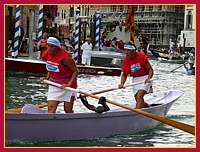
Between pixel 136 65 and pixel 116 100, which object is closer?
pixel 136 65

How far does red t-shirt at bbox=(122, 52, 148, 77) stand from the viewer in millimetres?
→ 8695

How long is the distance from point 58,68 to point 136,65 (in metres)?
1.66

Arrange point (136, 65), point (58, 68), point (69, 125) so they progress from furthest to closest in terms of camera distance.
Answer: point (136, 65)
point (58, 68)
point (69, 125)

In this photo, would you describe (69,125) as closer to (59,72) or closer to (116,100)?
(59,72)

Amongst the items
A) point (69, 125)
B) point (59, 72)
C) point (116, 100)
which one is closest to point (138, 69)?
point (59, 72)

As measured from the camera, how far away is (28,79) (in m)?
16.3

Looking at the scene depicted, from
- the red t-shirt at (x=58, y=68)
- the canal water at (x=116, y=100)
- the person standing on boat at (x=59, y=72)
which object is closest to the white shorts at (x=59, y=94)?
the person standing on boat at (x=59, y=72)

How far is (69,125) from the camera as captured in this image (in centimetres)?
725

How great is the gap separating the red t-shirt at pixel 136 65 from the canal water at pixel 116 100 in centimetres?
91

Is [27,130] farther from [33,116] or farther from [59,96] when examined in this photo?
[59,96]

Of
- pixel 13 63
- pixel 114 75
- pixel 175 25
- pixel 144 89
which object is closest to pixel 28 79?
pixel 13 63

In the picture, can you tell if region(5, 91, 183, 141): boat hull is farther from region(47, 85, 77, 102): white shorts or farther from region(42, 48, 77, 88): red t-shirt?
region(42, 48, 77, 88): red t-shirt

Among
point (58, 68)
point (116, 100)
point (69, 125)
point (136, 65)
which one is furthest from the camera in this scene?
point (116, 100)

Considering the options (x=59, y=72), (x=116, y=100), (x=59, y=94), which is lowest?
(x=116, y=100)
